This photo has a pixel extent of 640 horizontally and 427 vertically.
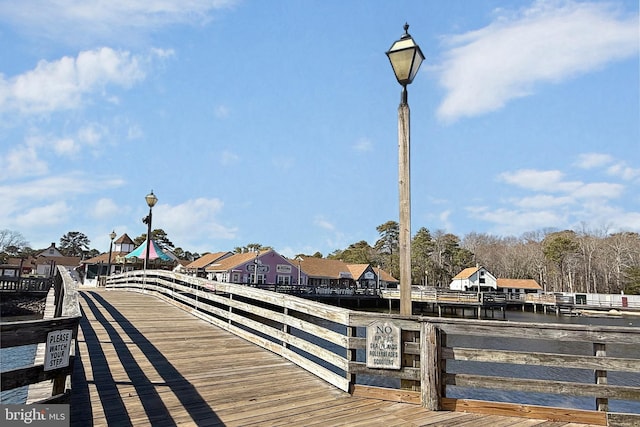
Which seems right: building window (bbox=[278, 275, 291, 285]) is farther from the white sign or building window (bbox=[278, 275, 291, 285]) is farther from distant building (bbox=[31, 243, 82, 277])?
the white sign

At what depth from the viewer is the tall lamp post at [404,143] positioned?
493cm

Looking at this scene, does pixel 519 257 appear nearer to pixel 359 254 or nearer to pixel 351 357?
pixel 359 254

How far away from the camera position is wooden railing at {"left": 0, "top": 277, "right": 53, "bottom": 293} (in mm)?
31956

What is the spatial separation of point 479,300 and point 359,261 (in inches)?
1403

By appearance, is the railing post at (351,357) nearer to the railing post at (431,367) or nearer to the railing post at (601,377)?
the railing post at (431,367)

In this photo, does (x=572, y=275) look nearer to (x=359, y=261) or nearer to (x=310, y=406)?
(x=359, y=261)

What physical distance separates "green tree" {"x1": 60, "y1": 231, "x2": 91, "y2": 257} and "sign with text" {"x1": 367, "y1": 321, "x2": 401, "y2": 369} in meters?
119

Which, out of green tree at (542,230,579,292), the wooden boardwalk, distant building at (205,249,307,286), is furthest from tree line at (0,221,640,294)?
the wooden boardwalk

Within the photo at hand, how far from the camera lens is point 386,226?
86.1 meters

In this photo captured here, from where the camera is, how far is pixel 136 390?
16.0 feet

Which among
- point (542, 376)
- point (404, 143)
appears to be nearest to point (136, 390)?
point (404, 143)

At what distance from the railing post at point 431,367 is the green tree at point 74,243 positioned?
120 m

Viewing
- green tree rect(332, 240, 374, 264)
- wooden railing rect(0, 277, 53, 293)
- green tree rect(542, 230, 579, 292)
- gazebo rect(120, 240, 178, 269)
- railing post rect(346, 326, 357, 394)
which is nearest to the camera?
railing post rect(346, 326, 357, 394)

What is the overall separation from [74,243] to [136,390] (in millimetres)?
122217
